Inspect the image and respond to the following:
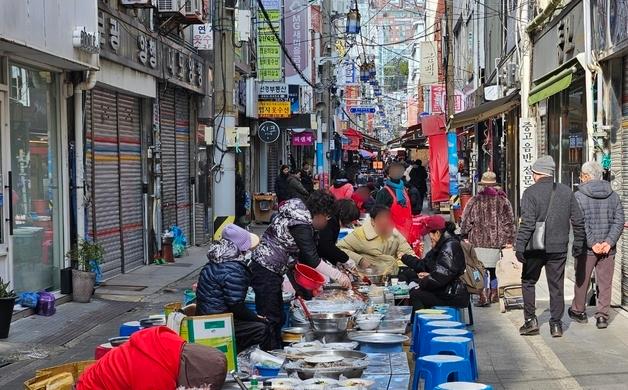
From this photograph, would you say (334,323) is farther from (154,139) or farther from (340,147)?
(340,147)

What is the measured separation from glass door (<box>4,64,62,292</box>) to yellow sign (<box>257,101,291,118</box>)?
1732 centimetres

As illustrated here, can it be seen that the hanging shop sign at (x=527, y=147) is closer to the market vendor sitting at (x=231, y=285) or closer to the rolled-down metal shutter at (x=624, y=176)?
the rolled-down metal shutter at (x=624, y=176)

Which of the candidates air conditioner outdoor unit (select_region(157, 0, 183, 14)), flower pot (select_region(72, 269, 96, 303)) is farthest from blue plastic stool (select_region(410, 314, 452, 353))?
air conditioner outdoor unit (select_region(157, 0, 183, 14))

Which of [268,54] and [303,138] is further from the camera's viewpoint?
[303,138]

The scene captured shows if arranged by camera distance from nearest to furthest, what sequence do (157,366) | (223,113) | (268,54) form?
(157,366) → (223,113) → (268,54)

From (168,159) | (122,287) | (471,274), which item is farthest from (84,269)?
(168,159)

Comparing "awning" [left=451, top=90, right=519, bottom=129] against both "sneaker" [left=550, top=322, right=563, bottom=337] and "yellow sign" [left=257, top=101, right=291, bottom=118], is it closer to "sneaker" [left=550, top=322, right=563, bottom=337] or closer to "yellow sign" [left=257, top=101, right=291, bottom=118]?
"yellow sign" [left=257, top=101, right=291, bottom=118]

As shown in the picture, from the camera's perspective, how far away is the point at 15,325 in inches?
437

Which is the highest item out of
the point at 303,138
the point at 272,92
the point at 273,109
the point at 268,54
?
the point at 268,54

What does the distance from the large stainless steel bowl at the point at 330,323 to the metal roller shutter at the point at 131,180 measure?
31.0ft

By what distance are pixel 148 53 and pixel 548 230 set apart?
9492mm

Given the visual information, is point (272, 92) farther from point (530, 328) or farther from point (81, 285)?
point (530, 328)

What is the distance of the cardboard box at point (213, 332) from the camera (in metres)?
6.51

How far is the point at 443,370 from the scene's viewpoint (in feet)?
20.5
